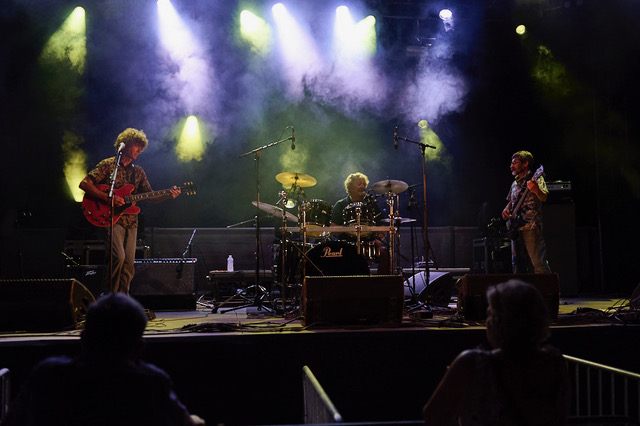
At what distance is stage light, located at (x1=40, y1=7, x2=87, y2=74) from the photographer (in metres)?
Answer: 11.3

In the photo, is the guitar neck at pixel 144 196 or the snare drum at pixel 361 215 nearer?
the guitar neck at pixel 144 196

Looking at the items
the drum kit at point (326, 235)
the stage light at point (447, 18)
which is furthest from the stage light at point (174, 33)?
the stage light at point (447, 18)

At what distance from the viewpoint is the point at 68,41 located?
37.2 ft

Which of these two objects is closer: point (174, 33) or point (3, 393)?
point (3, 393)

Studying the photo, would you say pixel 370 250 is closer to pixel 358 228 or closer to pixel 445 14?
pixel 358 228

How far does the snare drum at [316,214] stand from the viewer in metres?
7.75

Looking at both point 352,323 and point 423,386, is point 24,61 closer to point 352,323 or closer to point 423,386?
point 352,323

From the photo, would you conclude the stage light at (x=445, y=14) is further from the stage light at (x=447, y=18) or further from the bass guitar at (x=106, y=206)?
the bass guitar at (x=106, y=206)

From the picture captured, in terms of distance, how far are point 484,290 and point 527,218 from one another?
2.64m

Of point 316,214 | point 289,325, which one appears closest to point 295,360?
point 289,325

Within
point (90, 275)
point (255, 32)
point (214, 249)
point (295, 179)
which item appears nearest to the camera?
point (295, 179)

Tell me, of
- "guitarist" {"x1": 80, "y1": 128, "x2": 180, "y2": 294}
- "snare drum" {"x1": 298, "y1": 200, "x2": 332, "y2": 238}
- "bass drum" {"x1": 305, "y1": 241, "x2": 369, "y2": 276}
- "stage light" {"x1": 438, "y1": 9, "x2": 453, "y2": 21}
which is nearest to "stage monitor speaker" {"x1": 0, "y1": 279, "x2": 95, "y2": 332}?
"guitarist" {"x1": 80, "y1": 128, "x2": 180, "y2": 294}

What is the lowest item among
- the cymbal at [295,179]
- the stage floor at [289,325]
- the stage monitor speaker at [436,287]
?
the stage floor at [289,325]

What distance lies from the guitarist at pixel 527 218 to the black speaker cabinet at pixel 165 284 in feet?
16.4
